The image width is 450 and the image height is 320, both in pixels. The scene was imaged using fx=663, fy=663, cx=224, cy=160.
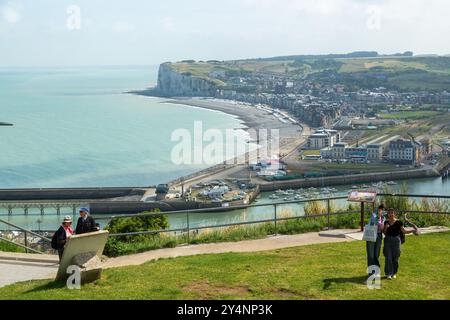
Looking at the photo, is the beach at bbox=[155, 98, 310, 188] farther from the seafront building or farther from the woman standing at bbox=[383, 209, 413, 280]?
the woman standing at bbox=[383, 209, 413, 280]

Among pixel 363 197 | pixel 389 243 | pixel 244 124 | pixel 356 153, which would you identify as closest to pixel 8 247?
pixel 363 197

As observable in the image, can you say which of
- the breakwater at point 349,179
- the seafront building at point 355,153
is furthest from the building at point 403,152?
the breakwater at point 349,179

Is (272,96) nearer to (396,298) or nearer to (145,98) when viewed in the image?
(145,98)

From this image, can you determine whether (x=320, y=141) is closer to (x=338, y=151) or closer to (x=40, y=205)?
(x=338, y=151)

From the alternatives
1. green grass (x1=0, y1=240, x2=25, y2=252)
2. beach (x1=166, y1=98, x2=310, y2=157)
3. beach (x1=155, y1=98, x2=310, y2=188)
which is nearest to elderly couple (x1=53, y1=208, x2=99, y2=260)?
green grass (x1=0, y1=240, x2=25, y2=252)

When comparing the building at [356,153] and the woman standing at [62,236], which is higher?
the woman standing at [62,236]

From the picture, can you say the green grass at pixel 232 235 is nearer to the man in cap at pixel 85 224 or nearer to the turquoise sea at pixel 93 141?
the man in cap at pixel 85 224

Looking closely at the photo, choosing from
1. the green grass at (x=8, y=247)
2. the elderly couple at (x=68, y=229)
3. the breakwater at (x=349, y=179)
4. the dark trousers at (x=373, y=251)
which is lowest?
the breakwater at (x=349, y=179)

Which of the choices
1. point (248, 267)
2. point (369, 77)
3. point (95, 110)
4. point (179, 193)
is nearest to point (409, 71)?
point (369, 77)
